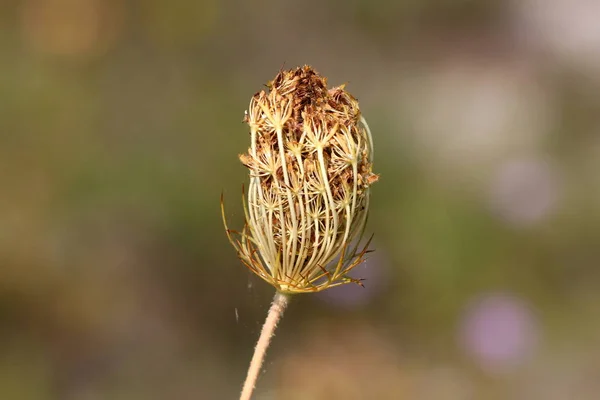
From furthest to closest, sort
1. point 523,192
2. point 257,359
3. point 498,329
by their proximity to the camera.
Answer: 1. point 523,192
2. point 498,329
3. point 257,359

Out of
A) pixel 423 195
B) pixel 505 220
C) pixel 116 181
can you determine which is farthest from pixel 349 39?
pixel 116 181

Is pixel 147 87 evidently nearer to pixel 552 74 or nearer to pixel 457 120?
pixel 457 120

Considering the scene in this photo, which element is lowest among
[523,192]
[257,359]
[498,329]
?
[498,329]

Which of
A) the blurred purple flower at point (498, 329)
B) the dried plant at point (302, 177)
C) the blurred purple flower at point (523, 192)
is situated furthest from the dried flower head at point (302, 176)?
the blurred purple flower at point (523, 192)

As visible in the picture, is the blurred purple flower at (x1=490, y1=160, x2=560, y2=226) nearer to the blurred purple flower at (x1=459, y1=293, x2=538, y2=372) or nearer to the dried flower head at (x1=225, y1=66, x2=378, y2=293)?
the blurred purple flower at (x1=459, y1=293, x2=538, y2=372)

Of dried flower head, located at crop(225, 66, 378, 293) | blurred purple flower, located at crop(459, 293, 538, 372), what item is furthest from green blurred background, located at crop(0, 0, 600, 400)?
dried flower head, located at crop(225, 66, 378, 293)

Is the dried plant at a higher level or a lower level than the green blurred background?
higher

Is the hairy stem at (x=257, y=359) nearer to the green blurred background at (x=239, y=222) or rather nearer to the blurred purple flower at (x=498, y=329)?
the green blurred background at (x=239, y=222)

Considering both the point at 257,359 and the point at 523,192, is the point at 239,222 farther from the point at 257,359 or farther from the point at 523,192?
the point at 257,359

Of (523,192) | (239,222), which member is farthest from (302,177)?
(523,192)
